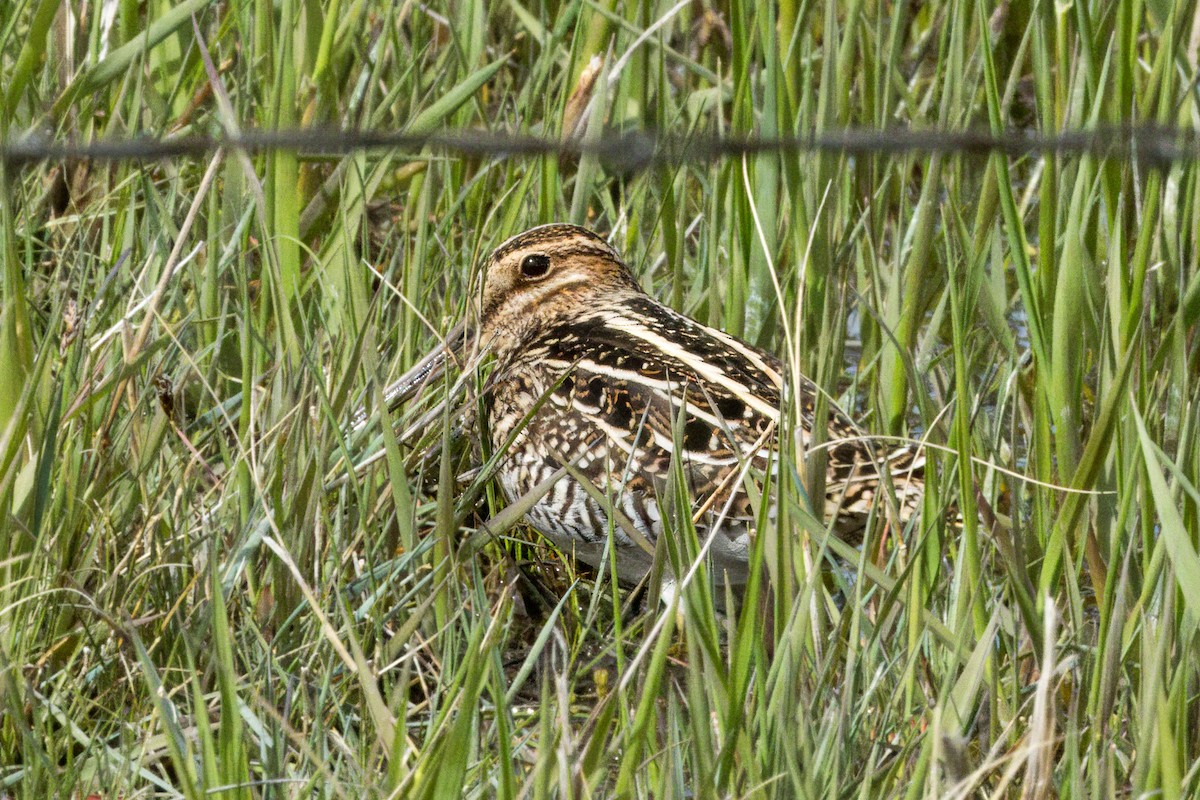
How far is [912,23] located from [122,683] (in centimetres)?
406

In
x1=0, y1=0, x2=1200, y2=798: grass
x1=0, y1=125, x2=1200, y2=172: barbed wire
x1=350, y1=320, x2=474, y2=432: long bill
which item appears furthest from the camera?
x1=350, y1=320, x2=474, y2=432: long bill

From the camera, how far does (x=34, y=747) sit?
1.89 meters

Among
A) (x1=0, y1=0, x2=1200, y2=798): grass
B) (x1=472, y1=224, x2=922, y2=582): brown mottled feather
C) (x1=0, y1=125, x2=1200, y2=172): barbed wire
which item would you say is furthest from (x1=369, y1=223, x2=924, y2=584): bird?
(x1=0, y1=125, x2=1200, y2=172): barbed wire

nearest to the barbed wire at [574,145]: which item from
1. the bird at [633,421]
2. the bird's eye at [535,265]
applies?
the bird at [633,421]

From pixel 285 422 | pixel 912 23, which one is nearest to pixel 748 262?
pixel 285 422

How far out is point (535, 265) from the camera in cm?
348

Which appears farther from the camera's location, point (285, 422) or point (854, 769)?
point (285, 422)

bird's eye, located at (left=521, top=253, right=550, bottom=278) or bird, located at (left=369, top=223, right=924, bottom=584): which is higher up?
bird's eye, located at (left=521, top=253, right=550, bottom=278)

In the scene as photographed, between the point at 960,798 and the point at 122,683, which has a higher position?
the point at 960,798

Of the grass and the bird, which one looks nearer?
the grass

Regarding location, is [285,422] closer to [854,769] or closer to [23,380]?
[23,380]

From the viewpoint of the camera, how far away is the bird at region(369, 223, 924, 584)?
2861mm

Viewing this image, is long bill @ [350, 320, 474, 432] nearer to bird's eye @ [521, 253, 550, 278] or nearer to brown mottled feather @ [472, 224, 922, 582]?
brown mottled feather @ [472, 224, 922, 582]

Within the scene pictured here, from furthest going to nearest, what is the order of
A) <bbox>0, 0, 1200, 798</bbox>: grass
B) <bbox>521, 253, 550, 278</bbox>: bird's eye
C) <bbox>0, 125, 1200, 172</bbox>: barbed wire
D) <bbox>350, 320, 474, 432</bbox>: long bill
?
<bbox>521, 253, 550, 278</bbox>: bird's eye
<bbox>350, 320, 474, 432</bbox>: long bill
<bbox>0, 0, 1200, 798</bbox>: grass
<bbox>0, 125, 1200, 172</bbox>: barbed wire
